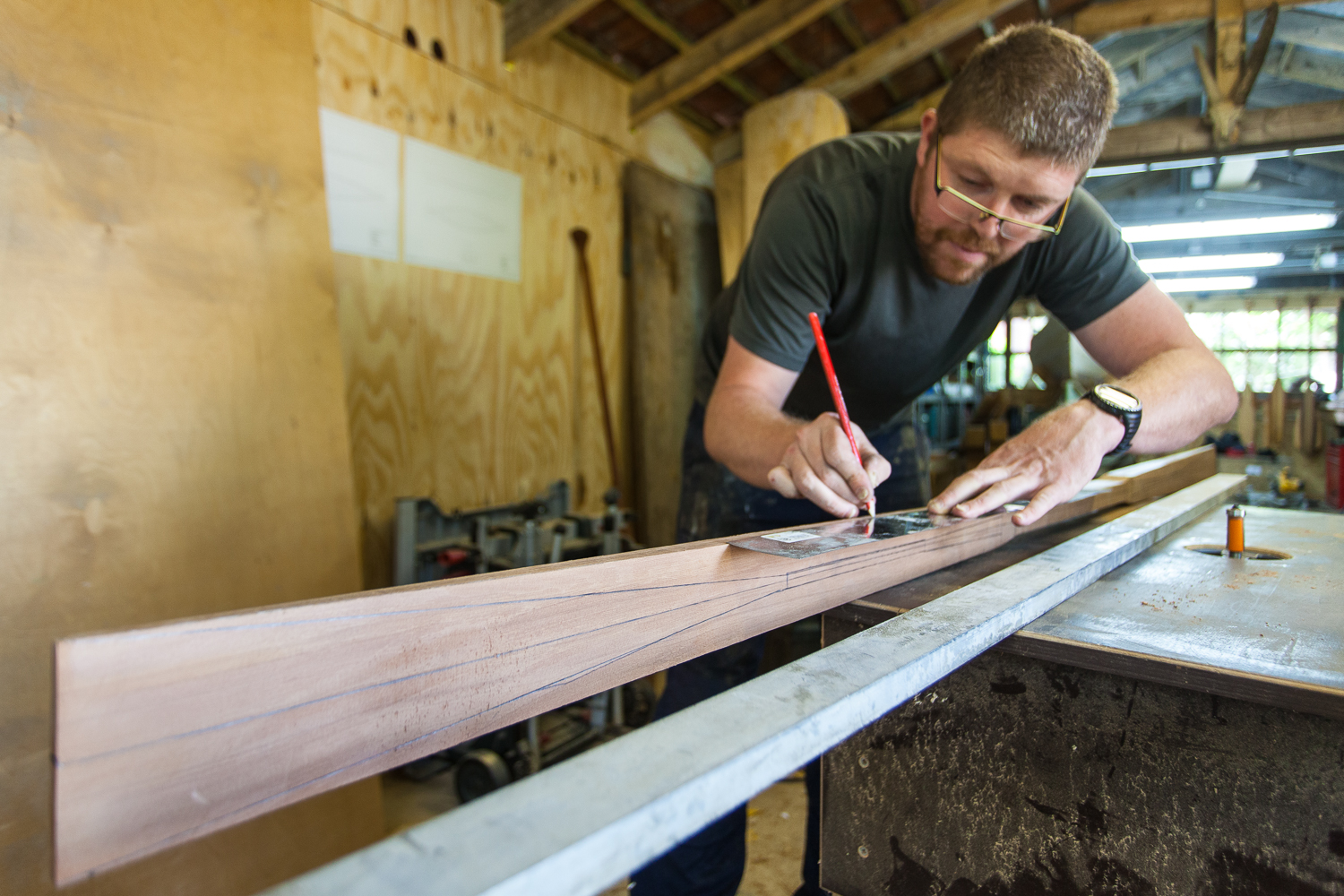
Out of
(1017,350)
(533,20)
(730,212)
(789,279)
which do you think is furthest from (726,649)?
(1017,350)

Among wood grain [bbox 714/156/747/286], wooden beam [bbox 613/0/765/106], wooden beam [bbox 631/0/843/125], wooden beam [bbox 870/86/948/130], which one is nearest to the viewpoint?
wooden beam [bbox 613/0/765/106]

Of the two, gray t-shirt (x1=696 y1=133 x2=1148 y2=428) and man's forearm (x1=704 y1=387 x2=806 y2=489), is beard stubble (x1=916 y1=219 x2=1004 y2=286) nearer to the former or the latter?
gray t-shirt (x1=696 y1=133 x2=1148 y2=428)

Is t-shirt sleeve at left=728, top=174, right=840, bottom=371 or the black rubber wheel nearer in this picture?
t-shirt sleeve at left=728, top=174, right=840, bottom=371

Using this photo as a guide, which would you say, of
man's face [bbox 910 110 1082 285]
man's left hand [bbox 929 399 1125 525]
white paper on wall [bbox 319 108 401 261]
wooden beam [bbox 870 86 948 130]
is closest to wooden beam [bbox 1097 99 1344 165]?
wooden beam [bbox 870 86 948 130]

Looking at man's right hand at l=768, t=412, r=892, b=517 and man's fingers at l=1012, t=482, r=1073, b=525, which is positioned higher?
man's right hand at l=768, t=412, r=892, b=517

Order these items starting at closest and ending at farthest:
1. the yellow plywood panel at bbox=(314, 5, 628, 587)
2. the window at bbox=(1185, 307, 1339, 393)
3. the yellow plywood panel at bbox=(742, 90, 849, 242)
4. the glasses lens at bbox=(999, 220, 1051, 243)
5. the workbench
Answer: the workbench → the glasses lens at bbox=(999, 220, 1051, 243) → the yellow plywood panel at bbox=(314, 5, 628, 587) → the yellow plywood panel at bbox=(742, 90, 849, 242) → the window at bbox=(1185, 307, 1339, 393)

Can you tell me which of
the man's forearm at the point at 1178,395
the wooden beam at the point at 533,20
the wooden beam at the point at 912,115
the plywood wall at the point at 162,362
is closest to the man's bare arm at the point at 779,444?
the man's forearm at the point at 1178,395

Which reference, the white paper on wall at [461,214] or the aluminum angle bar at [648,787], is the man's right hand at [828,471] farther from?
the white paper on wall at [461,214]

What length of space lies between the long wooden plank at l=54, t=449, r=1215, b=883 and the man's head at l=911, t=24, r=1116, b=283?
915mm

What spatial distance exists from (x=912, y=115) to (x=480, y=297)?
3166mm

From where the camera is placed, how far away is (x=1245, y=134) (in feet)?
12.6

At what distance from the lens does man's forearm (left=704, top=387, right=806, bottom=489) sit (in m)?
1.25

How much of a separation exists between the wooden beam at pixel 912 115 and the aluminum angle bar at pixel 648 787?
178 inches

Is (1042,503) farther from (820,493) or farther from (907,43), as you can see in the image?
(907,43)
